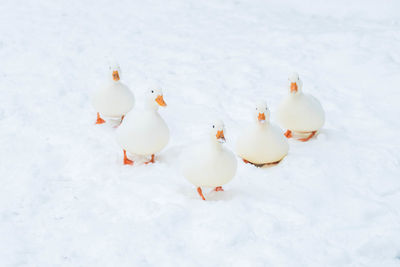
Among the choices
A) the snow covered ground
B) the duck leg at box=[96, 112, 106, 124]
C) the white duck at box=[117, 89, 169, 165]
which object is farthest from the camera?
the duck leg at box=[96, 112, 106, 124]

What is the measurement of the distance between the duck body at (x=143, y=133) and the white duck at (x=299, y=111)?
1.11m

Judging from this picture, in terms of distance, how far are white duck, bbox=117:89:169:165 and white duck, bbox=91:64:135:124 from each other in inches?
23.2

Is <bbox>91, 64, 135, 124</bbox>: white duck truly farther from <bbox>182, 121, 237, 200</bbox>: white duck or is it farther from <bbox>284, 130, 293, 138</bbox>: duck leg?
<bbox>284, 130, 293, 138</bbox>: duck leg

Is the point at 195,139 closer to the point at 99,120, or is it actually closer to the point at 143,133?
the point at 143,133

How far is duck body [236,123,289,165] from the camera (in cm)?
373

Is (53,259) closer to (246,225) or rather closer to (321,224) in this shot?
(246,225)

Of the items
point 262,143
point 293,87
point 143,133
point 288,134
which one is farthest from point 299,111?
point 143,133

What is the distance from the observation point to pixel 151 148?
148 inches

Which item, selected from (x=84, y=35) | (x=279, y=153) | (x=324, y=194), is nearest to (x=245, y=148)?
(x=279, y=153)

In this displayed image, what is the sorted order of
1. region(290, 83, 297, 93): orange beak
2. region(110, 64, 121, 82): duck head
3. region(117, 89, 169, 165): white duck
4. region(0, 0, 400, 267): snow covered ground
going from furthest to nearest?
1. region(110, 64, 121, 82): duck head
2. region(290, 83, 297, 93): orange beak
3. region(117, 89, 169, 165): white duck
4. region(0, 0, 400, 267): snow covered ground

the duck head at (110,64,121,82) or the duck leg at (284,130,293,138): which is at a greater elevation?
the duck head at (110,64,121,82)

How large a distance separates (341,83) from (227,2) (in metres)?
3.63

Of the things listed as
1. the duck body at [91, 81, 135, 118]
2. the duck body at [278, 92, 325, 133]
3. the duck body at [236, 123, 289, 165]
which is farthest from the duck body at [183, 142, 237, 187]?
the duck body at [91, 81, 135, 118]

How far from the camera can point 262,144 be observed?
3727mm
